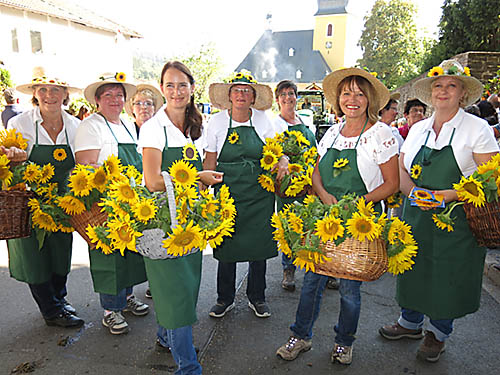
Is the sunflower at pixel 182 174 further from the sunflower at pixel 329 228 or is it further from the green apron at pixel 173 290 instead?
the sunflower at pixel 329 228

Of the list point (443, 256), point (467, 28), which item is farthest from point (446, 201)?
point (467, 28)

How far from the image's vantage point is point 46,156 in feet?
10.2

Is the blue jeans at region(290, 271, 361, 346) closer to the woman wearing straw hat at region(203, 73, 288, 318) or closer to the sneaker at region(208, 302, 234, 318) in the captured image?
the woman wearing straw hat at region(203, 73, 288, 318)

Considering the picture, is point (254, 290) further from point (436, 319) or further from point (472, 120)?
point (472, 120)

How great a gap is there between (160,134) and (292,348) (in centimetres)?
189

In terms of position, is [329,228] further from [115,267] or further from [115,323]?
[115,323]

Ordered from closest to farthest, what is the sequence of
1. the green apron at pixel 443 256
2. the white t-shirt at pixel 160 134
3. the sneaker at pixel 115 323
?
the white t-shirt at pixel 160 134 < the green apron at pixel 443 256 < the sneaker at pixel 115 323

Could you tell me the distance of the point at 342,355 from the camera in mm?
2893

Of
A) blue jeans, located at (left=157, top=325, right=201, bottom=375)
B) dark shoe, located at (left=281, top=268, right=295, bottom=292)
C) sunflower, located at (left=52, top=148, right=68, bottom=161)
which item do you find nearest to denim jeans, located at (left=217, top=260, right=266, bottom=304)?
dark shoe, located at (left=281, top=268, right=295, bottom=292)

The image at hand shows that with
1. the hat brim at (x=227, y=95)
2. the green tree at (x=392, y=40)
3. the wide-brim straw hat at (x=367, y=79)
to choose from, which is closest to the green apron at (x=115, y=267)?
the hat brim at (x=227, y=95)

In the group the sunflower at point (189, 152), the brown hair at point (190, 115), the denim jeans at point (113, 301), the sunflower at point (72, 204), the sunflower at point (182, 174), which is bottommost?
the denim jeans at point (113, 301)

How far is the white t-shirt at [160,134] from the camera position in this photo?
2500 mm

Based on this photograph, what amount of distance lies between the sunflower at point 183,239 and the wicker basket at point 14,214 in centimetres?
128

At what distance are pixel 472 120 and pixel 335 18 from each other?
61797 millimetres
